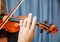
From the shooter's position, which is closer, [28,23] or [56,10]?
[28,23]

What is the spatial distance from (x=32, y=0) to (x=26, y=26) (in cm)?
97

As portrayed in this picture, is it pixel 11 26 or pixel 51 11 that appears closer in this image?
pixel 11 26

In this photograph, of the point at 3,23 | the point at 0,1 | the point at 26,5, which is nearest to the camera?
the point at 3,23

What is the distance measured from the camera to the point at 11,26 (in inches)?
42.8

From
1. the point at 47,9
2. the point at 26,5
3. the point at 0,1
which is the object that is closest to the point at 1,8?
the point at 0,1

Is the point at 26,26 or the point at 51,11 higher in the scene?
the point at 51,11

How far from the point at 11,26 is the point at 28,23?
21cm

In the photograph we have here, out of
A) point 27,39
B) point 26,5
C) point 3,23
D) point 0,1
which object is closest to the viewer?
point 27,39

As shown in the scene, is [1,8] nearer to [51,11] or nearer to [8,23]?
[8,23]

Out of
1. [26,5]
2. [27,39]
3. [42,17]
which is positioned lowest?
[27,39]

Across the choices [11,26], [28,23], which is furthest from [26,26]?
[11,26]

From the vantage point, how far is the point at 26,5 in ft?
6.07

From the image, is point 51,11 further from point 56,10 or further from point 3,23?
point 3,23

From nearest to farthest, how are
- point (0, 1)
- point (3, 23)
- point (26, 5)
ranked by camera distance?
point (3, 23)
point (0, 1)
point (26, 5)
